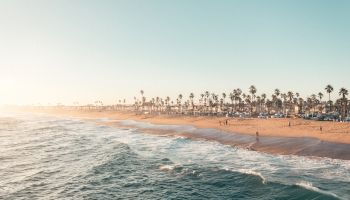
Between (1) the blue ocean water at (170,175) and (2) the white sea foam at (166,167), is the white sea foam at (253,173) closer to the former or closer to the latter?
(1) the blue ocean water at (170,175)

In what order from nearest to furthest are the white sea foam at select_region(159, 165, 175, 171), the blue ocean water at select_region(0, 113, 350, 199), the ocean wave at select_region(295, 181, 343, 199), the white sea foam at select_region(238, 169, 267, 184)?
the ocean wave at select_region(295, 181, 343, 199)
the blue ocean water at select_region(0, 113, 350, 199)
the white sea foam at select_region(238, 169, 267, 184)
the white sea foam at select_region(159, 165, 175, 171)

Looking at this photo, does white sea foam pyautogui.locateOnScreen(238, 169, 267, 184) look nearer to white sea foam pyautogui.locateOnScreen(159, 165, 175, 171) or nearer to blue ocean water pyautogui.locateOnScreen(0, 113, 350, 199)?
blue ocean water pyautogui.locateOnScreen(0, 113, 350, 199)

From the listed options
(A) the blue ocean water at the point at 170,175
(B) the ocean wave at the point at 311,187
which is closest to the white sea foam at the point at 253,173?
(A) the blue ocean water at the point at 170,175

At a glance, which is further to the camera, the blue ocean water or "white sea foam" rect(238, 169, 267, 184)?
"white sea foam" rect(238, 169, 267, 184)

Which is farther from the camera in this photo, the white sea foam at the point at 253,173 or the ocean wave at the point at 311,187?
the white sea foam at the point at 253,173

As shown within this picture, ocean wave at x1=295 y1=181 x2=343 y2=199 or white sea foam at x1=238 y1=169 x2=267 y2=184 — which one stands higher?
white sea foam at x1=238 y1=169 x2=267 y2=184

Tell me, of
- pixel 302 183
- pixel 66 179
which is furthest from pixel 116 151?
pixel 302 183

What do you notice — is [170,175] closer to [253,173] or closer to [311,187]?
[253,173]

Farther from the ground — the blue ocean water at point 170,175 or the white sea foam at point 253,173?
the white sea foam at point 253,173

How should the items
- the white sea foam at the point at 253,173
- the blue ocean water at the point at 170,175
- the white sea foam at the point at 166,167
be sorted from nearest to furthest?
the blue ocean water at the point at 170,175 → the white sea foam at the point at 253,173 → the white sea foam at the point at 166,167

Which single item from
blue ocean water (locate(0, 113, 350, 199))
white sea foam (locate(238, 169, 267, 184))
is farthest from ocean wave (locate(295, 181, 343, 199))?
white sea foam (locate(238, 169, 267, 184))
